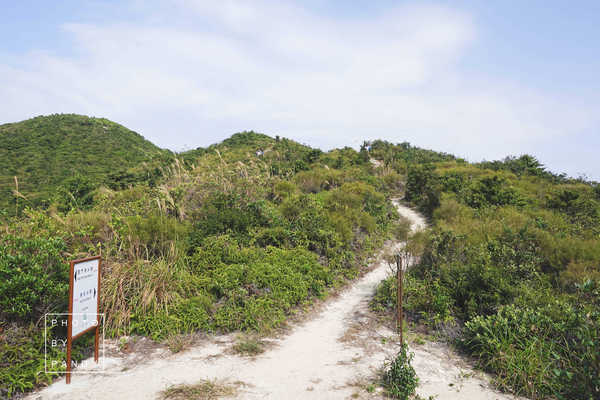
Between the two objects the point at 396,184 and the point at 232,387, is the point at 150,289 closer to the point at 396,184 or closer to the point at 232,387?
the point at 232,387

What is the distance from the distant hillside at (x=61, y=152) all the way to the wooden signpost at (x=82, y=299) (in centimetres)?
2058

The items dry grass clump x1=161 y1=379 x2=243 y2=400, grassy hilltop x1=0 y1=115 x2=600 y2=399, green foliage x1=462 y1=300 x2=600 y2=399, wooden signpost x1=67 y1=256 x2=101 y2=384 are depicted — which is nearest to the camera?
green foliage x1=462 y1=300 x2=600 y2=399

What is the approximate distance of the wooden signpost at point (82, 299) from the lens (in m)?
3.68

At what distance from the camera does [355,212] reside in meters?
11.1

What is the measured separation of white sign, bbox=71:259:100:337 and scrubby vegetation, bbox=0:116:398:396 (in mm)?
622

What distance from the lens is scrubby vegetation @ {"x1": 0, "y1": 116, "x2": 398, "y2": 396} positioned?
13.5 feet

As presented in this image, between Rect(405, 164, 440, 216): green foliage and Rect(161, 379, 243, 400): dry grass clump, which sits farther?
Rect(405, 164, 440, 216): green foliage

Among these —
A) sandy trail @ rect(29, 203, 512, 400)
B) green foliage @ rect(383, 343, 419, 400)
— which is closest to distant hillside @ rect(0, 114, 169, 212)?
sandy trail @ rect(29, 203, 512, 400)

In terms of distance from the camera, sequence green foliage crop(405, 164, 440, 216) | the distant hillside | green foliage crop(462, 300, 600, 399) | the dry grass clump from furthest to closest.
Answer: the distant hillside < green foliage crop(405, 164, 440, 216) < the dry grass clump < green foliage crop(462, 300, 600, 399)

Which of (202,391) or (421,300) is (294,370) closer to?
(202,391)

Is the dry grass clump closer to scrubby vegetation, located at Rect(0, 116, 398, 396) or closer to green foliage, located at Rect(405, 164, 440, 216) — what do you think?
scrubby vegetation, located at Rect(0, 116, 398, 396)

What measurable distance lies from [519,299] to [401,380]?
2.98 metres

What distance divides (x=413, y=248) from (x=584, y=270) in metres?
3.20

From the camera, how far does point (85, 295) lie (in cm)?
392
